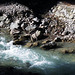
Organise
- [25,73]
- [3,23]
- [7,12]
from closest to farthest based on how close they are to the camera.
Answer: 1. [25,73]
2. [3,23]
3. [7,12]

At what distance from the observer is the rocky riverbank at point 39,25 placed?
543 inches

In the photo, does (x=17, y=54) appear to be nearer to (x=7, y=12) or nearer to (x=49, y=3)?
(x=7, y=12)

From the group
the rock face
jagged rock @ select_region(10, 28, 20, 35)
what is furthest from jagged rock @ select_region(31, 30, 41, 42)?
the rock face

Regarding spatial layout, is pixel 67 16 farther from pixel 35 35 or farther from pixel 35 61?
pixel 35 61

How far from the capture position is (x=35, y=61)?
11133 mm

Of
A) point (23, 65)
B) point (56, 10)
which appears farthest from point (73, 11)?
point (23, 65)

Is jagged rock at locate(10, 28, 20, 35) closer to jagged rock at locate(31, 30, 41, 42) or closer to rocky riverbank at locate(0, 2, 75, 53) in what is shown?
rocky riverbank at locate(0, 2, 75, 53)

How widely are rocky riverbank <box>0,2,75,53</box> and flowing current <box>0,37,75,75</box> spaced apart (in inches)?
30.3

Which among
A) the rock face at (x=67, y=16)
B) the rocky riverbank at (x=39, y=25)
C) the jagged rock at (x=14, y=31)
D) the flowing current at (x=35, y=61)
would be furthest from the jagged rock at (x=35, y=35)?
the rock face at (x=67, y=16)

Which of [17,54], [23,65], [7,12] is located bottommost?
[23,65]

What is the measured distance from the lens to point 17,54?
11.9 metres

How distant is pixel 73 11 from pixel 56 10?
2.52m

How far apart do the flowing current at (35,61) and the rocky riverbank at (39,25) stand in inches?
30.3

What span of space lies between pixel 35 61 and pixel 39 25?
5.84 m
